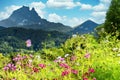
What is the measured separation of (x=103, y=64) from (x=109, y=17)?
3775 cm

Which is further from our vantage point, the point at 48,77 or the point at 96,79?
the point at 48,77

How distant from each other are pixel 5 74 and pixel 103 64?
236 centimetres

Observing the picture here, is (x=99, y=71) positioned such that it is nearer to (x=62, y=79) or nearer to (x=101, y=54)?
(x=62, y=79)

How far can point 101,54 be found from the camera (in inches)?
421

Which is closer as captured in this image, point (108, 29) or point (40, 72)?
point (40, 72)

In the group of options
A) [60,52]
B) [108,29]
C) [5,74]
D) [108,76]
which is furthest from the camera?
[108,29]

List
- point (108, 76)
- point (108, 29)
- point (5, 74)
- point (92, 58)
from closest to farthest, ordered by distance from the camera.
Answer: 1. point (108, 76)
2. point (5, 74)
3. point (92, 58)
4. point (108, 29)

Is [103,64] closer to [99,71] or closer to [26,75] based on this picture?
[99,71]

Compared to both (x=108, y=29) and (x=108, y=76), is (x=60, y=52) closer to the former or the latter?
(x=108, y=76)

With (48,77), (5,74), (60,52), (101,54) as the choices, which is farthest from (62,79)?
(60,52)

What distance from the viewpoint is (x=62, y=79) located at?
878 centimetres

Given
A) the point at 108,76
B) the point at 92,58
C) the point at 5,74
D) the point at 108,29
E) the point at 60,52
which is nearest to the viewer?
the point at 108,76

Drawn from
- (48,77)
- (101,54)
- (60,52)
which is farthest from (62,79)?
(60,52)

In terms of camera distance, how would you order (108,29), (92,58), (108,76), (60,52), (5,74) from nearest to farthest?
(108,76), (5,74), (92,58), (60,52), (108,29)
